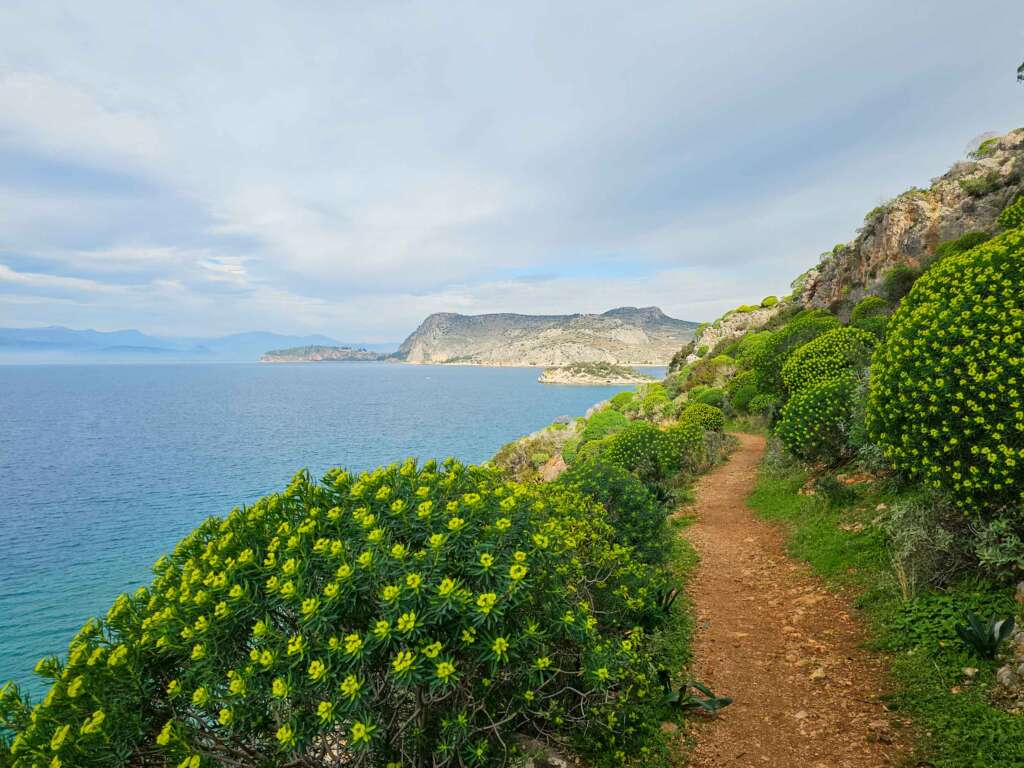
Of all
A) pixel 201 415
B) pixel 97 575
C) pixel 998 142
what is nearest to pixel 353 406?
pixel 201 415

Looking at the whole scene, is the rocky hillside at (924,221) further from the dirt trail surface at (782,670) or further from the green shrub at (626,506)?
the green shrub at (626,506)

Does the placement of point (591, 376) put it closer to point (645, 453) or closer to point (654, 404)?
point (654, 404)

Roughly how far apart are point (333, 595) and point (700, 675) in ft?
18.0

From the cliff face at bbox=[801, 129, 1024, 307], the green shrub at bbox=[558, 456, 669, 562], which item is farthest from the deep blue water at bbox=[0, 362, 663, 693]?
the cliff face at bbox=[801, 129, 1024, 307]

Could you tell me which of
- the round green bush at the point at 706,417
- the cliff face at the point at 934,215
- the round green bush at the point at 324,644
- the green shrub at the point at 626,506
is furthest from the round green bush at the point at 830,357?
the cliff face at the point at 934,215

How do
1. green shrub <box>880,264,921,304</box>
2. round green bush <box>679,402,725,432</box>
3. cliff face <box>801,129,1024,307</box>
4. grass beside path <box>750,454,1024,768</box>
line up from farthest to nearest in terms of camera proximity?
cliff face <box>801,129,1024,307</box>
green shrub <box>880,264,921,304</box>
round green bush <box>679,402,725,432</box>
grass beside path <box>750,454,1024,768</box>

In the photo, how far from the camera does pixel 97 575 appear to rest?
1894cm

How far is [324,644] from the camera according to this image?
296 centimetres

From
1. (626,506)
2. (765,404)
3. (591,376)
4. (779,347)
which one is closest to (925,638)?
(626,506)

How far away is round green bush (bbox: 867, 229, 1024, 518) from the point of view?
5449 millimetres

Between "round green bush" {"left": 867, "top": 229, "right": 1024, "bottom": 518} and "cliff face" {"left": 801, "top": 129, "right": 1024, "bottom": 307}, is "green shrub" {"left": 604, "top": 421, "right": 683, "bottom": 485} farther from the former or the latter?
"cliff face" {"left": 801, "top": 129, "right": 1024, "bottom": 307}

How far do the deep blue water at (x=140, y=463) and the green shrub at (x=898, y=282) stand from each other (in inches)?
1203

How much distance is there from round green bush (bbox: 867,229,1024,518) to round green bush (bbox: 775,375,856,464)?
4427 mm

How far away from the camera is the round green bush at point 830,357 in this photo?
47.6 ft
